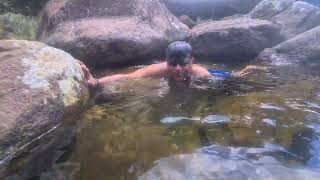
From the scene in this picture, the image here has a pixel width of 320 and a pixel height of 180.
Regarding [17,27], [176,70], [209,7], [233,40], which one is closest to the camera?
[176,70]

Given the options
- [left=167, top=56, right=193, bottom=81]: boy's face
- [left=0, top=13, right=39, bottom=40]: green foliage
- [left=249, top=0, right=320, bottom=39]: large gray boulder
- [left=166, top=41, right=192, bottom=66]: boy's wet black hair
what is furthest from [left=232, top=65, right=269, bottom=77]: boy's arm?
[left=0, top=13, right=39, bottom=40]: green foliage

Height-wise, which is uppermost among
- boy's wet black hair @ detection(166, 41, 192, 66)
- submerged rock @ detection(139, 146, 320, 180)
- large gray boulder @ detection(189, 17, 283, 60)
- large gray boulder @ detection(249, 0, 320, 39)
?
large gray boulder @ detection(249, 0, 320, 39)

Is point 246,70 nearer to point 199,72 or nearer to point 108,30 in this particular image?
point 199,72

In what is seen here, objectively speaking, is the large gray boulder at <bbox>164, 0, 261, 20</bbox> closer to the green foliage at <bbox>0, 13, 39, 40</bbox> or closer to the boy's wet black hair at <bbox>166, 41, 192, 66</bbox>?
the green foliage at <bbox>0, 13, 39, 40</bbox>

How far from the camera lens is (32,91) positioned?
3053 millimetres

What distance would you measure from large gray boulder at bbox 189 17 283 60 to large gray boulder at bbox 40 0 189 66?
45cm

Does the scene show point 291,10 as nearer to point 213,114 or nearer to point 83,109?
point 213,114

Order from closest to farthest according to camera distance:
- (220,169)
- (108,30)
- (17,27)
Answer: (220,169) → (108,30) → (17,27)

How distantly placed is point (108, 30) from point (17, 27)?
1.83 metres

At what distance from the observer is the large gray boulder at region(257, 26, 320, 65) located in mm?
6864

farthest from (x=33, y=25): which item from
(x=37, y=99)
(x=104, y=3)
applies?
(x=37, y=99)

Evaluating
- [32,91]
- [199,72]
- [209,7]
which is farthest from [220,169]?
Result: [209,7]

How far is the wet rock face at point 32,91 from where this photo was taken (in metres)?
2.69

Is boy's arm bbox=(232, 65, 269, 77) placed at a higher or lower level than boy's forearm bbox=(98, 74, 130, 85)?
higher
